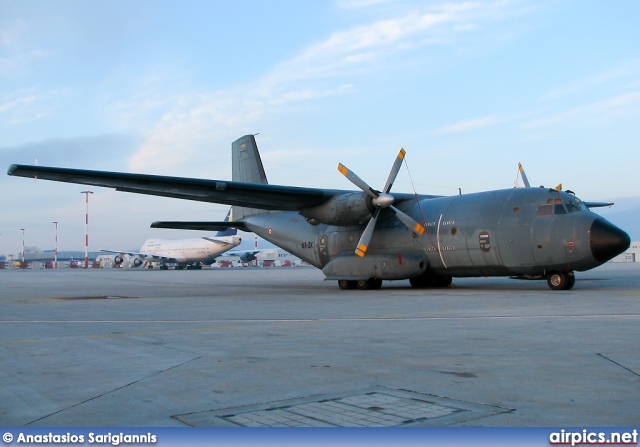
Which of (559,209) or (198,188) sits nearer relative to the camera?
(559,209)

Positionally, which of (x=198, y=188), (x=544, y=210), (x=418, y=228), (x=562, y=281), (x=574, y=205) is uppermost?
(x=198, y=188)

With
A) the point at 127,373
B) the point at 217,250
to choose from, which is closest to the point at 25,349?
the point at 127,373

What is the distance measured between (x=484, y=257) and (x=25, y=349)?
16.0 m

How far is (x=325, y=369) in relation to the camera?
23.3ft

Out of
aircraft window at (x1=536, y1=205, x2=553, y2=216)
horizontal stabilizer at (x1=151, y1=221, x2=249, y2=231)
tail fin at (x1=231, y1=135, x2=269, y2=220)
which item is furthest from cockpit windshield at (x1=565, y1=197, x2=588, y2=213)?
horizontal stabilizer at (x1=151, y1=221, x2=249, y2=231)

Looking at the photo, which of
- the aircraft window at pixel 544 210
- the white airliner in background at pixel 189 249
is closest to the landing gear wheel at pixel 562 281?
the aircraft window at pixel 544 210

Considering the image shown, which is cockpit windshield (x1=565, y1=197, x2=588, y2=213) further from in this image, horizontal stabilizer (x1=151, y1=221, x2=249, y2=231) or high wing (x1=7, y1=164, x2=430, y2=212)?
horizontal stabilizer (x1=151, y1=221, x2=249, y2=231)

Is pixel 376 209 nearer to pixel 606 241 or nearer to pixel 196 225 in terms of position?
pixel 606 241

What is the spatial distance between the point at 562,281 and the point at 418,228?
5.34 m

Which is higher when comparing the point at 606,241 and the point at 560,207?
the point at 560,207

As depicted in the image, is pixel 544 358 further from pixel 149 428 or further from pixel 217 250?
pixel 217 250

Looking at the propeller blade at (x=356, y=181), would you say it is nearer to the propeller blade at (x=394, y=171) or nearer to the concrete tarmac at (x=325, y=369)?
the propeller blade at (x=394, y=171)

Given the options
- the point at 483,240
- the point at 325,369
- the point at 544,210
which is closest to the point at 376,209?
the point at 483,240

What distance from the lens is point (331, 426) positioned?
4.70m
